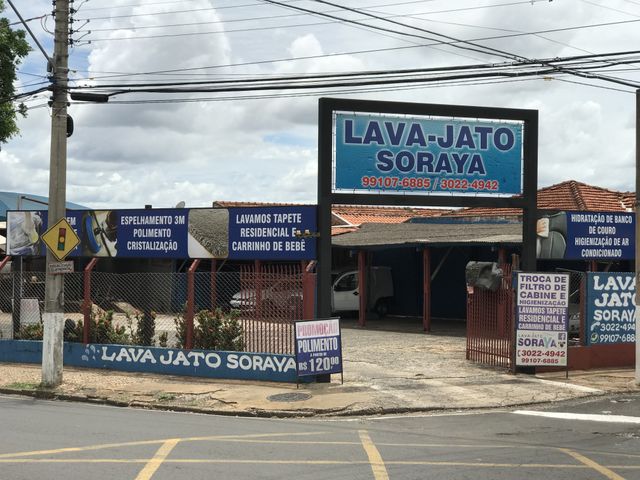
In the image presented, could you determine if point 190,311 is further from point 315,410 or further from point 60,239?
point 315,410

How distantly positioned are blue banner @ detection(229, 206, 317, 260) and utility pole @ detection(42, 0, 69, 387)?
11.7 feet

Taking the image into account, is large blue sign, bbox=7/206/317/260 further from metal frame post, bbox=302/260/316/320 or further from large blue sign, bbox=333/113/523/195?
large blue sign, bbox=333/113/523/195

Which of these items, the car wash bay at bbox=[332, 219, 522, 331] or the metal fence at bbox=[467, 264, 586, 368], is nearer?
the metal fence at bbox=[467, 264, 586, 368]

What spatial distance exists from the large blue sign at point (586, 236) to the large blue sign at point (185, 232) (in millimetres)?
10218

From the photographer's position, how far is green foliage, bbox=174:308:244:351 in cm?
1507

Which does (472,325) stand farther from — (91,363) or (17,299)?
(17,299)

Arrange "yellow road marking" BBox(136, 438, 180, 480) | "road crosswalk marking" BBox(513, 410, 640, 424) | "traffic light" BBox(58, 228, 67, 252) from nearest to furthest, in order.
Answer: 1. "yellow road marking" BBox(136, 438, 180, 480)
2. "road crosswalk marking" BBox(513, 410, 640, 424)
3. "traffic light" BBox(58, 228, 67, 252)

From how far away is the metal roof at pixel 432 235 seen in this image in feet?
78.1

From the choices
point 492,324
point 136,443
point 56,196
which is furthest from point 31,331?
point 492,324

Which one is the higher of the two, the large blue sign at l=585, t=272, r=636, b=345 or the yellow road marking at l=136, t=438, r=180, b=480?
the large blue sign at l=585, t=272, r=636, b=345

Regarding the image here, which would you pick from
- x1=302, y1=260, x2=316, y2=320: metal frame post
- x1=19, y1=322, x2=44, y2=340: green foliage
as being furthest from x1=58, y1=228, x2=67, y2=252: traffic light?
x1=302, y1=260, x2=316, y2=320: metal frame post

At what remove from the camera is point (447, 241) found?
24.1m

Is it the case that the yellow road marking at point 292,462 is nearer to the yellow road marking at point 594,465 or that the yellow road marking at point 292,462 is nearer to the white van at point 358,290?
the yellow road marking at point 594,465

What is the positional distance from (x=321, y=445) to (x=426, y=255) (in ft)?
51.2
